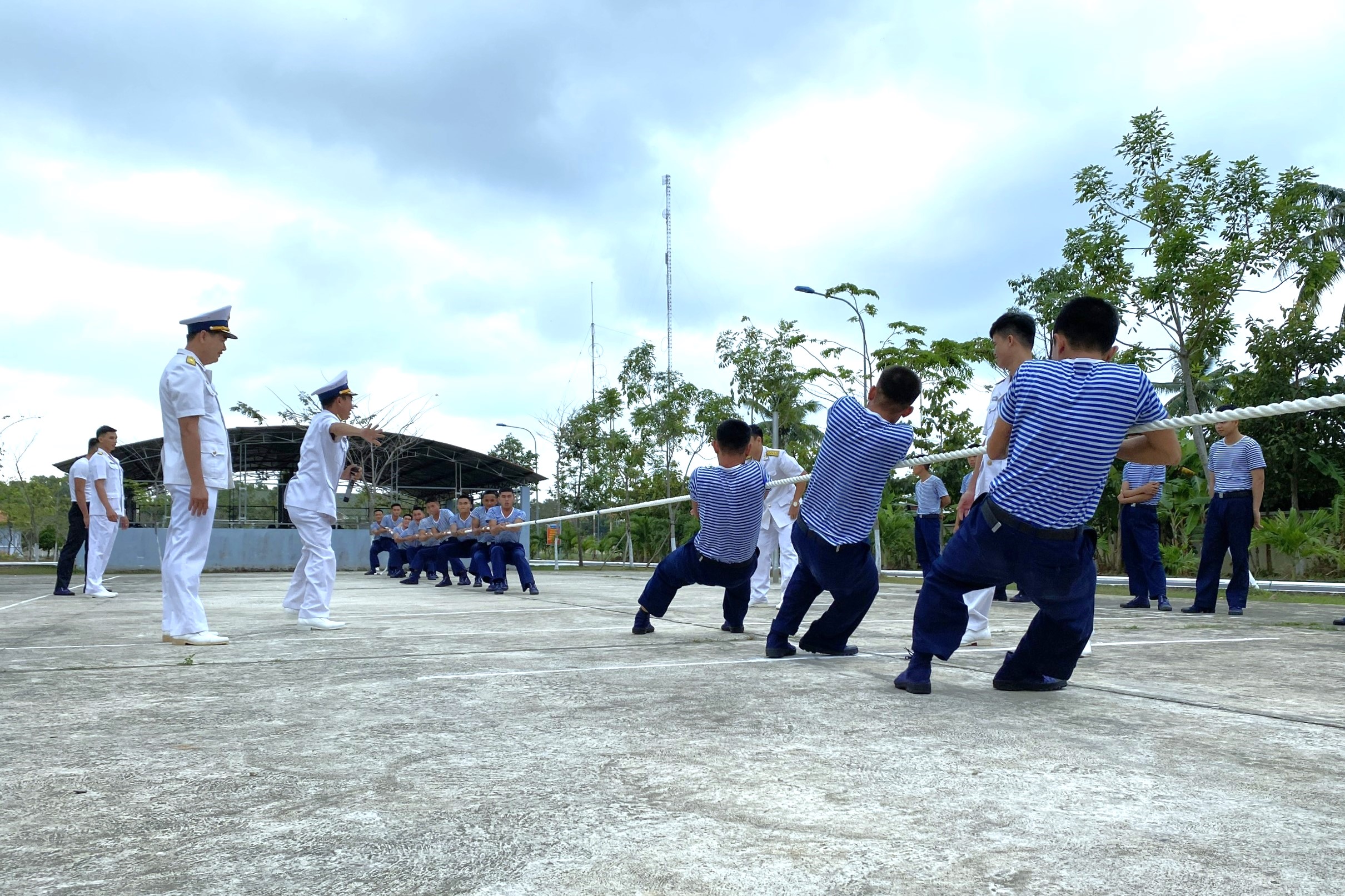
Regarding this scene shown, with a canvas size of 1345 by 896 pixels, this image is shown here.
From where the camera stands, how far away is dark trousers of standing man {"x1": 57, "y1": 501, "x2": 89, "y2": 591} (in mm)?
11844

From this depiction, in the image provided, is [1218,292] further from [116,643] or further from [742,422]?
[116,643]

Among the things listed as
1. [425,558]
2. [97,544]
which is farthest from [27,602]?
[425,558]

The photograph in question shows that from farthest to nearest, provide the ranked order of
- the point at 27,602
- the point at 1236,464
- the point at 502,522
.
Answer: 1. the point at 502,522
2. the point at 27,602
3. the point at 1236,464

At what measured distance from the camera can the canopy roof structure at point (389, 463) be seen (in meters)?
33.7

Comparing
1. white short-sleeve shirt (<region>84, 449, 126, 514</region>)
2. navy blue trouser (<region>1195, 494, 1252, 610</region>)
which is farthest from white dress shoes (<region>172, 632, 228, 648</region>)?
navy blue trouser (<region>1195, 494, 1252, 610</region>)

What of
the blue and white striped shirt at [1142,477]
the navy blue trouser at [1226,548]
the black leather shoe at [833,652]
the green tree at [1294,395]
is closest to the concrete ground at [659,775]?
the black leather shoe at [833,652]

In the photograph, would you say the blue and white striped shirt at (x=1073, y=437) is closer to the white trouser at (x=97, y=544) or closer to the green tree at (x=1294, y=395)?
the white trouser at (x=97, y=544)

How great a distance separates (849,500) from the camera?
467 centimetres

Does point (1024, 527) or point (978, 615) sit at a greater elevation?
point (1024, 527)

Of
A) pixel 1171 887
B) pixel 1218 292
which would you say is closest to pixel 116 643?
pixel 1171 887

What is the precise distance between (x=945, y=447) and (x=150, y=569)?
70.5ft

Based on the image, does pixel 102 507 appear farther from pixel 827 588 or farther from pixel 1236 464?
pixel 1236 464

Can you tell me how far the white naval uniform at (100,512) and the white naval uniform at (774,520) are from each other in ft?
23.5

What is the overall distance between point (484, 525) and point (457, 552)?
1.15 m
